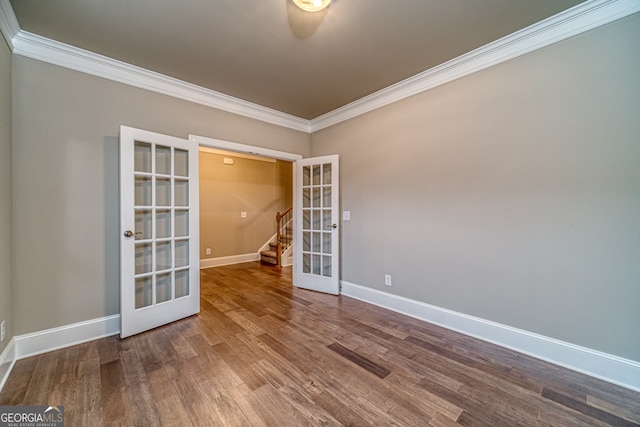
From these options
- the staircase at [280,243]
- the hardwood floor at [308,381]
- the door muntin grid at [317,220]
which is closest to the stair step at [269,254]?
the staircase at [280,243]

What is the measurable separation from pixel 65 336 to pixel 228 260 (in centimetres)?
341

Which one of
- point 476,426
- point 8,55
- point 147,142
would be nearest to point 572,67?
point 476,426

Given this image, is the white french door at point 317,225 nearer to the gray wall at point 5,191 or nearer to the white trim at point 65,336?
the white trim at point 65,336

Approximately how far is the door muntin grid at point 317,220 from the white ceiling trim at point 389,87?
1.04 meters

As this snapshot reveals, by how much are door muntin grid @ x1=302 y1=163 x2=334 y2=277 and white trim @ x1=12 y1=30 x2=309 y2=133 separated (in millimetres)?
1109

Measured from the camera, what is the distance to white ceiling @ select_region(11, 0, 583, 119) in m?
1.83

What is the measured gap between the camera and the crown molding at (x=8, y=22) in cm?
176

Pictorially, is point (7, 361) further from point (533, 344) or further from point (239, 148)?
point (533, 344)

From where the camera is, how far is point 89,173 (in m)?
2.37

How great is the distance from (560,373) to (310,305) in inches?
93.1

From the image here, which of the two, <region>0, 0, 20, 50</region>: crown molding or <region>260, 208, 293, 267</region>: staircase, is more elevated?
<region>0, 0, 20, 50</region>: crown molding

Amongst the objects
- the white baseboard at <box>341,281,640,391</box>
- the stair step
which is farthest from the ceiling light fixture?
the stair step

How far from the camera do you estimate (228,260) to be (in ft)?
18.5

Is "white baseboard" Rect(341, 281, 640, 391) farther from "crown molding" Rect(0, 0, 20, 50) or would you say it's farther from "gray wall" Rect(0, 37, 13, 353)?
"crown molding" Rect(0, 0, 20, 50)
